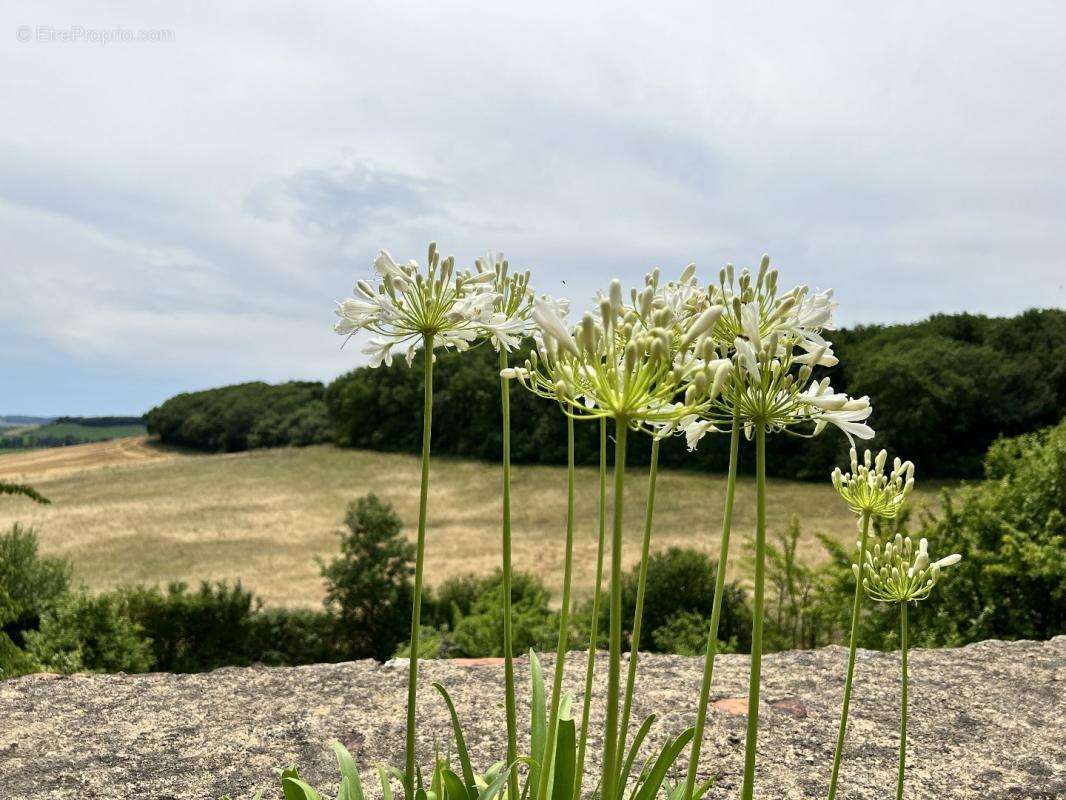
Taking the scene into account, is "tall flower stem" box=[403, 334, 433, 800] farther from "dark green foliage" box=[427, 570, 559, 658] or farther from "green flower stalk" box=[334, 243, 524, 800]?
"dark green foliage" box=[427, 570, 559, 658]

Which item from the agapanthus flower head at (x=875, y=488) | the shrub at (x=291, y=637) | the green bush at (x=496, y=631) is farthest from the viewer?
the shrub at (x=291, y=637)

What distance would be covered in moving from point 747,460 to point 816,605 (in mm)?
26458

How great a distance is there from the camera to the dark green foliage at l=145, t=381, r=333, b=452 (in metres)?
65.4

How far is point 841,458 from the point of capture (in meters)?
33.1

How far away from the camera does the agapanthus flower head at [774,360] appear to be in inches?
82.8

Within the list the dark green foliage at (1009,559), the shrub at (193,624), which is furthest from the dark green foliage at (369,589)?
the dark green foliage at (1009,559)

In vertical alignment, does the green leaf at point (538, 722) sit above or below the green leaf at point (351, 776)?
above

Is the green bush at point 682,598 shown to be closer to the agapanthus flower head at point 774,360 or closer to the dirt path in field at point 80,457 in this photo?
the agapanthus flower head at point 774,360

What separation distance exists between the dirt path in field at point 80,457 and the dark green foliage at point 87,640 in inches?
1977

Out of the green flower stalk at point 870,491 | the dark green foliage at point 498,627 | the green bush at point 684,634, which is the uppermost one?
the green flower stalk at point 870,491

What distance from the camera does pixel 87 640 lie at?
834 centimetres

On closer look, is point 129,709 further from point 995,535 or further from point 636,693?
point 995,535

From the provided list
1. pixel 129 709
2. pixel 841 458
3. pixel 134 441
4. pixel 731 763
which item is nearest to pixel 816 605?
pixel 731 763

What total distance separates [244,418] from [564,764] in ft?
226
